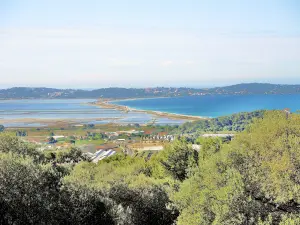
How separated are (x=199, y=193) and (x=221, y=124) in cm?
7081

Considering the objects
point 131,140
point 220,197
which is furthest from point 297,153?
point 131,140

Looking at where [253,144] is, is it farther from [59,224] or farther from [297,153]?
[59,224]

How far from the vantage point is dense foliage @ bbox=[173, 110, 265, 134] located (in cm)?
7157

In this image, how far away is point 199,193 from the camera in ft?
35.8

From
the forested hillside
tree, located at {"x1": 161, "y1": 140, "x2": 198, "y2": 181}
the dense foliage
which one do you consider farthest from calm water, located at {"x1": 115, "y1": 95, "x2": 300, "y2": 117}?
the forested hillside

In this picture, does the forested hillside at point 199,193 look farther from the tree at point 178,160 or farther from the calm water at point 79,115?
the calm water at point 79,115

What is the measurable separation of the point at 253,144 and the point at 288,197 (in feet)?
9.76

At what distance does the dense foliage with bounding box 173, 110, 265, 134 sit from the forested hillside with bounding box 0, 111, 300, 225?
54696 millimetres

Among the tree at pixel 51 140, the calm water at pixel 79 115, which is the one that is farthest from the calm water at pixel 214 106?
the tree at pixel 51 140

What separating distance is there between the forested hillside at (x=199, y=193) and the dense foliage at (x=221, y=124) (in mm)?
54696

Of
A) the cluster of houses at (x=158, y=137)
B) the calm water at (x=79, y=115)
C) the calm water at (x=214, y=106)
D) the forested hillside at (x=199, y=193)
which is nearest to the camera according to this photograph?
the forested hillside at (x=199, y=193)

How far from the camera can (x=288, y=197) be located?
9734 mm

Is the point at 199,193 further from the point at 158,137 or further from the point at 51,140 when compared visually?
the point at 51,140

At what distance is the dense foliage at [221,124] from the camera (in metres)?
71.6
